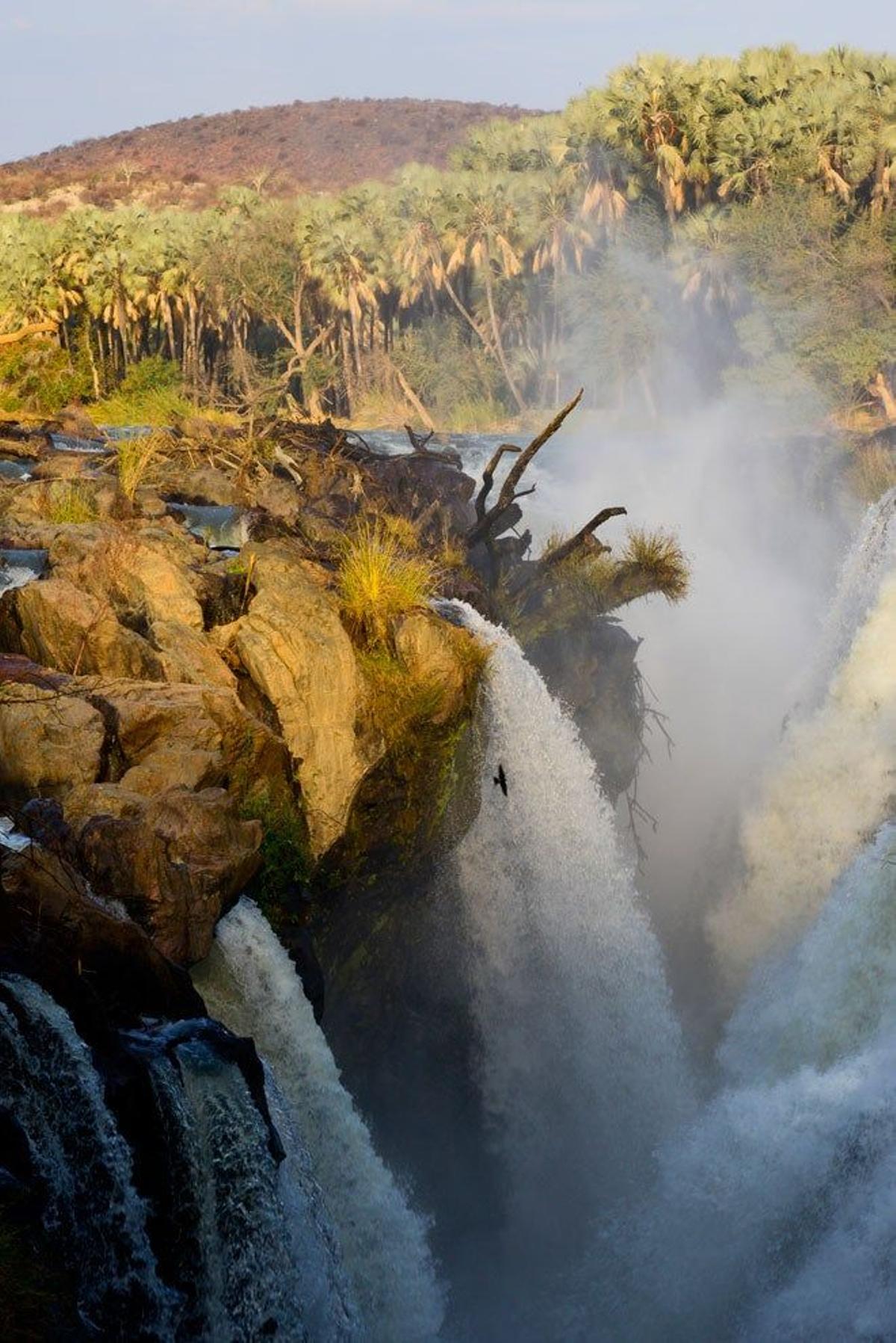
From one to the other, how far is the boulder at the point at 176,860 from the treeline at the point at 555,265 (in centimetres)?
3608

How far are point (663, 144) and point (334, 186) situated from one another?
187ft

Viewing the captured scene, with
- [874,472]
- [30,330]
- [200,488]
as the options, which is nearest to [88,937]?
[30,330]

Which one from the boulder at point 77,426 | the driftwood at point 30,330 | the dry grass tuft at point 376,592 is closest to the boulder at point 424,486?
the dry grass tuft at point 376,592

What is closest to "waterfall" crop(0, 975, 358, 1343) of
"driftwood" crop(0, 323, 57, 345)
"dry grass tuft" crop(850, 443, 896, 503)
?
"driftwood" crop(0, 323, 57, 345)

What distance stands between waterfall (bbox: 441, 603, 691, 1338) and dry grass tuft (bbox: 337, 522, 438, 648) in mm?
1109

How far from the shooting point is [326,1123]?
37.3 feet

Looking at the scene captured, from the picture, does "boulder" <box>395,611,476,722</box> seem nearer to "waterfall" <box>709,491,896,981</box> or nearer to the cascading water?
the cascading water

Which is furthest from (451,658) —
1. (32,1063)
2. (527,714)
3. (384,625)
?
(32,1063)

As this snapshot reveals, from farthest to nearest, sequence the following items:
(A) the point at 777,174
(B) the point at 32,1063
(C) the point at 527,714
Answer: (A) the point at 777,174 < (C) the point at 527,714 < (B) the point at 32,1063

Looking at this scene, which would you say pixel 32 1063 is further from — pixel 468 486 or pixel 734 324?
pixel 734 324

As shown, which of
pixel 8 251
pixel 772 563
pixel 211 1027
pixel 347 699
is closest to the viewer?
pixel 211 1027

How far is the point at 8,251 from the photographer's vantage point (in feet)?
157

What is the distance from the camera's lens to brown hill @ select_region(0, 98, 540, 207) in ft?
325

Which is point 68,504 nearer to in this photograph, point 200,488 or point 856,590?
point 200,488
